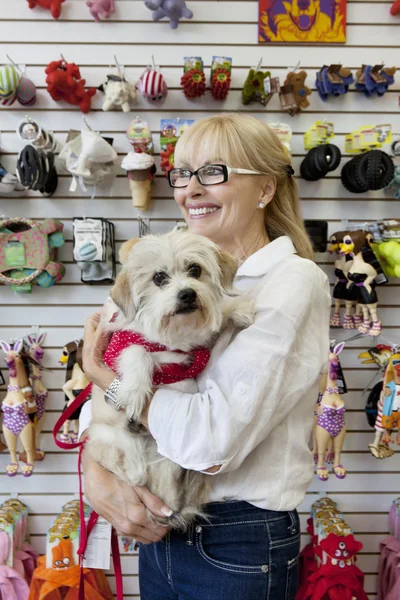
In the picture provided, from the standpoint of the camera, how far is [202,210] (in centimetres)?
142

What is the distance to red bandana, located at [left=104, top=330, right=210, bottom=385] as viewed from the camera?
3.86ft

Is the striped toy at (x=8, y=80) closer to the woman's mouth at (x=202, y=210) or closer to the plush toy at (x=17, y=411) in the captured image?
the plush toy at (x=17, y=411)

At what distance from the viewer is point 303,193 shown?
265 centimetres

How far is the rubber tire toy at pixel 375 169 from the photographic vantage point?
237cm

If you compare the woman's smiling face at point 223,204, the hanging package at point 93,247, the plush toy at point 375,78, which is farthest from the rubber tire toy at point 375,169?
the hanging package at point 93,247

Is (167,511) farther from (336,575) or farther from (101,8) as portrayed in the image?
(101,8)

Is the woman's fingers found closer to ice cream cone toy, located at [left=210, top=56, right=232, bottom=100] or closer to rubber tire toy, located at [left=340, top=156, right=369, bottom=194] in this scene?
rubber tire toy, located at [left=340, top=156, right=369, bottom=194]

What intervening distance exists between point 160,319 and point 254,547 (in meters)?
0.63

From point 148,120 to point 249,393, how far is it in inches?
83.0

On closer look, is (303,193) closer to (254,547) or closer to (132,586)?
(254,547)

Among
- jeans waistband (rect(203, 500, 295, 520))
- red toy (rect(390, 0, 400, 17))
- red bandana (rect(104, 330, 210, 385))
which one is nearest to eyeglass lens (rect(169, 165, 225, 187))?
red bandana (rect(104, 330, 210, 385))

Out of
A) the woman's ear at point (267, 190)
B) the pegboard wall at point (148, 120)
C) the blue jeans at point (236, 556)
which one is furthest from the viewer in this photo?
the pegboard wall at point (148, 120)

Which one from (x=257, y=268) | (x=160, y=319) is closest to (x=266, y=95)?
(x=257, y=268)

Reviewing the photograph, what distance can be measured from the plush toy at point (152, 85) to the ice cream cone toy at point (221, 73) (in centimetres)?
28
